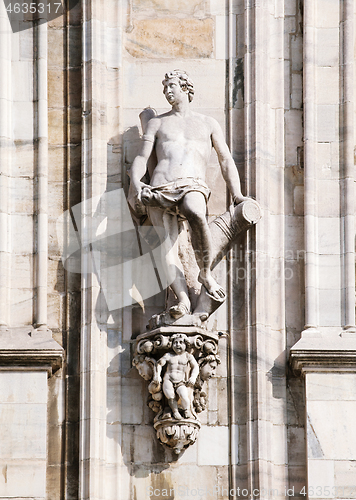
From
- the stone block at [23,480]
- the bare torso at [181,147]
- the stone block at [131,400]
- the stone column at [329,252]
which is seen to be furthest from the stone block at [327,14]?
the stone block at [23,480]

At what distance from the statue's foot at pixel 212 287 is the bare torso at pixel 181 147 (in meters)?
0.93

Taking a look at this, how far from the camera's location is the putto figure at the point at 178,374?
13273 millimetres

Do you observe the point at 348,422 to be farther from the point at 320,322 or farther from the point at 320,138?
the point at 320,138

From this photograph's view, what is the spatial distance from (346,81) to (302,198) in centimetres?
123

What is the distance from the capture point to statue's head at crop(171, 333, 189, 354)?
526 inches

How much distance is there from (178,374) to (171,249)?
3.97 ft

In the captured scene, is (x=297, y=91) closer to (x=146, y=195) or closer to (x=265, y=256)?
(x=265, y=256)

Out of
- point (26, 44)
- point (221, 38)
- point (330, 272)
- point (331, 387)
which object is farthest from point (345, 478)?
point (26, 44)

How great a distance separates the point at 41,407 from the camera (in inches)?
527

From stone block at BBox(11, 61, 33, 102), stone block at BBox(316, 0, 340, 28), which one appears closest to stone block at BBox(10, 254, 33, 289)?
stone block at BBox(11, 61, 33, 102)

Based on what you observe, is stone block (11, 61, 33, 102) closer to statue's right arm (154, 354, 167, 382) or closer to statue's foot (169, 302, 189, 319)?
statue's foot (169, 302, 189, 319)

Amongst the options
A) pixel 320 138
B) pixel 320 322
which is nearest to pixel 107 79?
pixel 320 138

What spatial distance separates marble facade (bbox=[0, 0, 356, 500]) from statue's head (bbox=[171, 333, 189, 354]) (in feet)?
1.68

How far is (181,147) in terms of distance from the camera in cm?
1388
